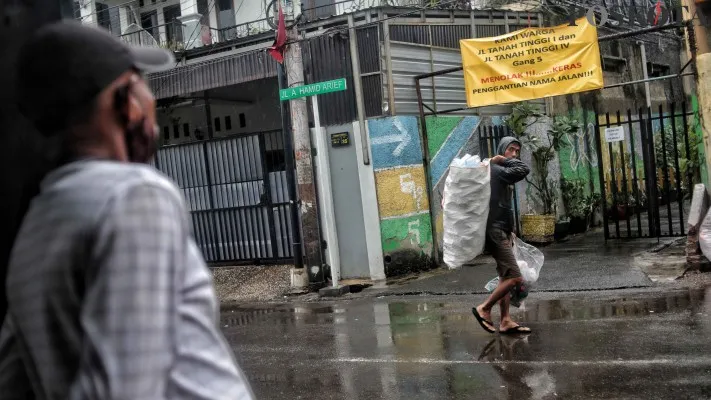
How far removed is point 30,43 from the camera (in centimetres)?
147

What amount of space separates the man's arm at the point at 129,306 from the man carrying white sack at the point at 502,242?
243 inches

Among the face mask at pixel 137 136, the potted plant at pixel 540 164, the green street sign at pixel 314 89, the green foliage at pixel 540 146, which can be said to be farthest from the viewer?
the green foliage at pixel 540 146

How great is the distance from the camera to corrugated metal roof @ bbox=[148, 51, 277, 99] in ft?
42.1

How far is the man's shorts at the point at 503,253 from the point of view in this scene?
720 centimetres

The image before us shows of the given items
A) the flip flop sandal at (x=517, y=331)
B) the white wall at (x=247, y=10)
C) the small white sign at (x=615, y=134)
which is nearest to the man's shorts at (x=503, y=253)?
the flip flop sandal at (x=517, y=331)

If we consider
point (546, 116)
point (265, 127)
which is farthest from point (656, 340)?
point (265, 127)

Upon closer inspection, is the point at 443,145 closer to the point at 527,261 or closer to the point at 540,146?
the point at 540,146

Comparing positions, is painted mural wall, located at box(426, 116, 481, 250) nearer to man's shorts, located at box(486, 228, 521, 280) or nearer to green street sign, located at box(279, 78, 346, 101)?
green street sign, located at box(279, 78, 346, 101)

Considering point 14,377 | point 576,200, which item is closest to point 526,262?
point 14,377

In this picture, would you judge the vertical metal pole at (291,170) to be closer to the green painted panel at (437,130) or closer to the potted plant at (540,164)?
the green painted panel at (437,130)

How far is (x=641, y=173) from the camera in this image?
18.1 metres

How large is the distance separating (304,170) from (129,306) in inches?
401

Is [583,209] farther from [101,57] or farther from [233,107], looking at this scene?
[101,57]

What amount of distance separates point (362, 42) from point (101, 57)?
34.6 feet
